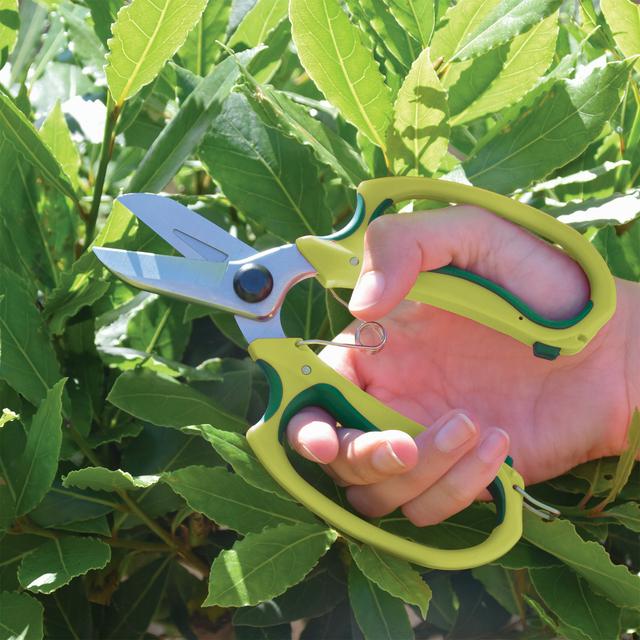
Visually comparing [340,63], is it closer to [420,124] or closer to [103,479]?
A: [420,124]

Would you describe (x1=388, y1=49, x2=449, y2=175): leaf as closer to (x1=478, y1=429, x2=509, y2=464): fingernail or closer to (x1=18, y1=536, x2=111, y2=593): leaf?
(x1=478, y1=429, x2=509, y2=464): fingernail

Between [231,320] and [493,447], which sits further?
[231,320]

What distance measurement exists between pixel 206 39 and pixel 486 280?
36cm

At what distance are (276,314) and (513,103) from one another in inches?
10.4

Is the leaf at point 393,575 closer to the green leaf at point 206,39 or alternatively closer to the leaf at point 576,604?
the leaf at point 576,604

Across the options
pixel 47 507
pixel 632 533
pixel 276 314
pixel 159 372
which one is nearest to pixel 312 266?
pixel 276 314

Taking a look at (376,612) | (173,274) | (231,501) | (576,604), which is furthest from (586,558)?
(173,274)

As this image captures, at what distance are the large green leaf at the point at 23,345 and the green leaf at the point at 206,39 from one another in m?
0.28

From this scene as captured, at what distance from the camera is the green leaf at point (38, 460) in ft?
2.00

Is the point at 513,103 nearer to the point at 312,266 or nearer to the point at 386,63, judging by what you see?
the point at 386,63

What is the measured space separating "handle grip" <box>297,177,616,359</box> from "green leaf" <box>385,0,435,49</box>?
0.14m

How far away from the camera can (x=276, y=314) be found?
70 cm

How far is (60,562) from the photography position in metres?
0.64

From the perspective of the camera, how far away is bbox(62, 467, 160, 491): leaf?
594 mm
